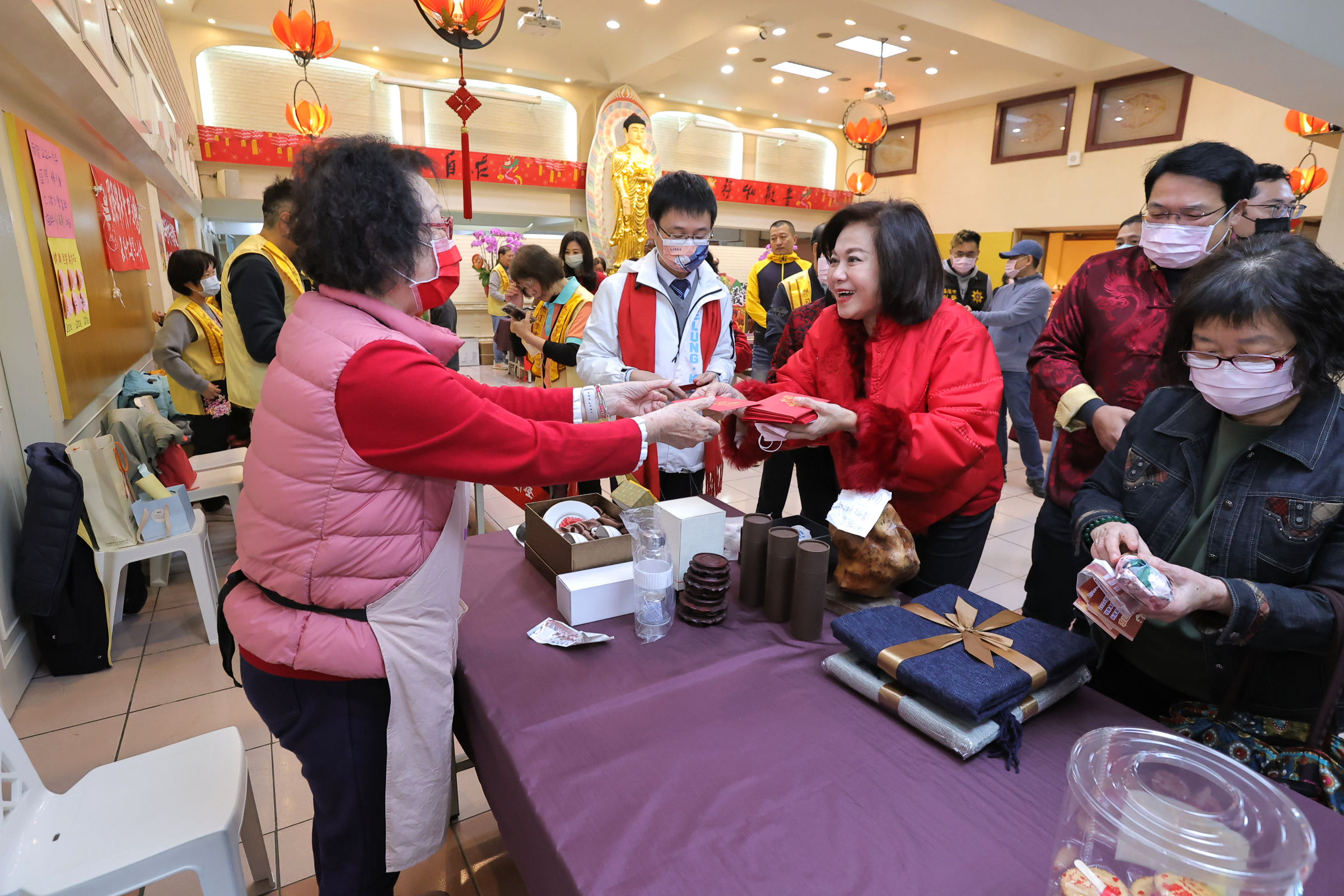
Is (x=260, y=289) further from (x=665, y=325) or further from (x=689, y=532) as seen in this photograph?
(x=689, y=532)

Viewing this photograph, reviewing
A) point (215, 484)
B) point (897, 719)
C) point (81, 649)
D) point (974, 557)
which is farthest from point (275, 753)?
point (974, 557)

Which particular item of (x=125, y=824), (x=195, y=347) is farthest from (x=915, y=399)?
(x=195, y=347)

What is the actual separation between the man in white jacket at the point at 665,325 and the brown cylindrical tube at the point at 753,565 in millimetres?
860

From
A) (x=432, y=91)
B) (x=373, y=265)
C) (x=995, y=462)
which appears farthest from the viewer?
(x=432, y=91)

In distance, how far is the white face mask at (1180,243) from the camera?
5.21ft

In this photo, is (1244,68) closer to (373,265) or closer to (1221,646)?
(1221,646)

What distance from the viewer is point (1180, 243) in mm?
1596

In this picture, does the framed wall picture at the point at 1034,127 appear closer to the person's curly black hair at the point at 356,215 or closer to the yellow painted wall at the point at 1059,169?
the yellow painted wall at the point at 1059,169

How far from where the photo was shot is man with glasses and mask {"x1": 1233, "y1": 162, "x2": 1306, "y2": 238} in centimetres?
204

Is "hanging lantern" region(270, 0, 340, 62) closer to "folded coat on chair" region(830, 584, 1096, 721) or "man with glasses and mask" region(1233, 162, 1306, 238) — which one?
"man with glasses and mask" region(1233, 162, 1306, 238)

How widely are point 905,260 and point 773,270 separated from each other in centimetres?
311

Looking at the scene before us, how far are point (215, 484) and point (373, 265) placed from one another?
2.56 m

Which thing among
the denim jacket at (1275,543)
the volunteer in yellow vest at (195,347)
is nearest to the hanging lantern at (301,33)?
the volunteer in yellow vest at (195,347)

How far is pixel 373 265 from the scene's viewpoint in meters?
1.08
